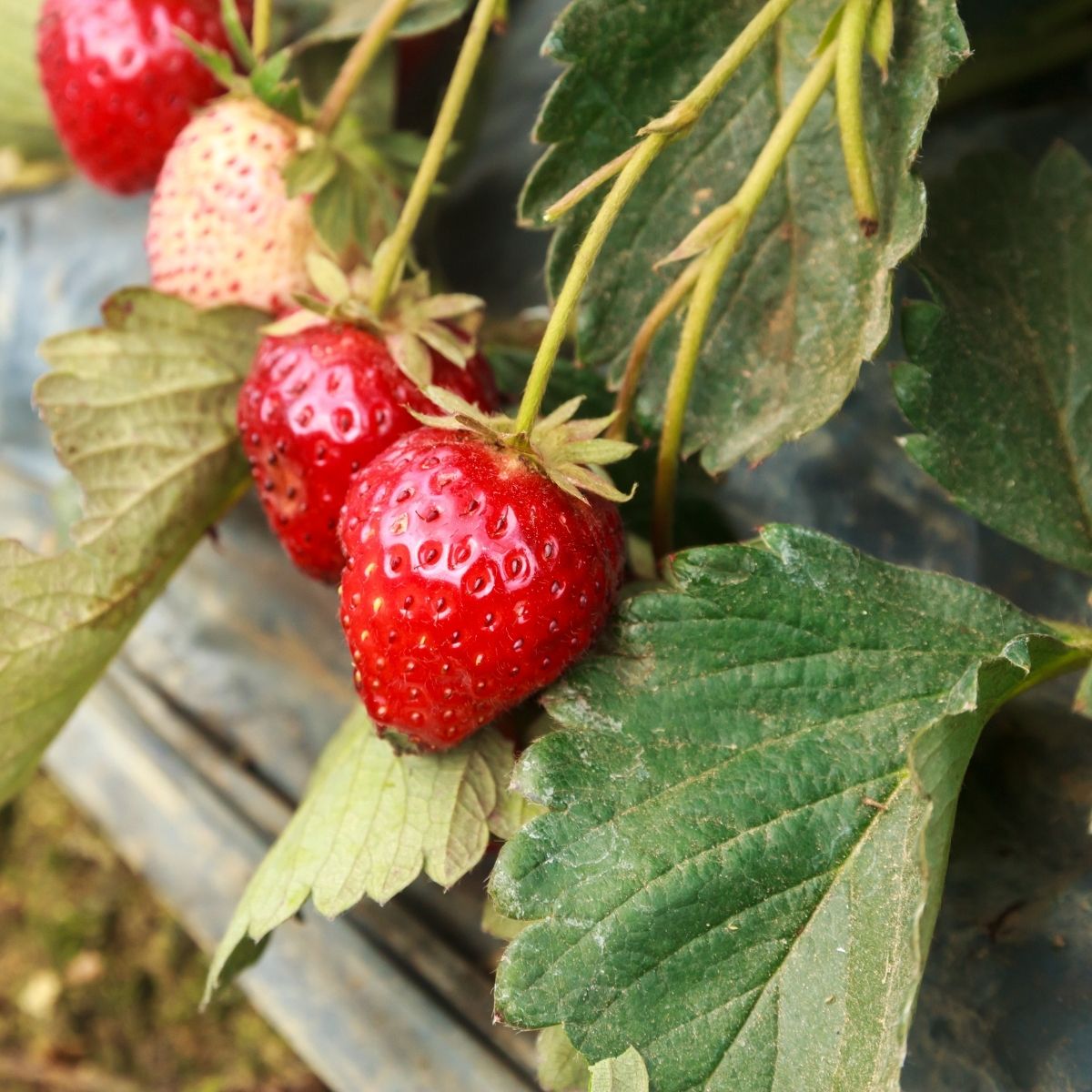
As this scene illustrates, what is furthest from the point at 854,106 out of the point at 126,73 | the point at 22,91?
the point at 22,91

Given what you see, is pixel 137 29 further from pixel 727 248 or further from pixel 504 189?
pixel 727 248

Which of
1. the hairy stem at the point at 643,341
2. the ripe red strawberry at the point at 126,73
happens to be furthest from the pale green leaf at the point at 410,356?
the ripe red strawberry at the point at 126,73

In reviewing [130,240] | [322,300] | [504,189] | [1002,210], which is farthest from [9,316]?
[1002,210]

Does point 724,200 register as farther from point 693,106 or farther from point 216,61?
point 216,61

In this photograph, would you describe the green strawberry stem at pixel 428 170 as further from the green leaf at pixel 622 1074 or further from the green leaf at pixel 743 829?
the green leaf at pixel 622 1074

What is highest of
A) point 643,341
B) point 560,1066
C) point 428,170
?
point 428,170

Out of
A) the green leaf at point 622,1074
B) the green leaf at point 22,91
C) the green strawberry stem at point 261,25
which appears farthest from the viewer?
the green leaf at point 22,91
